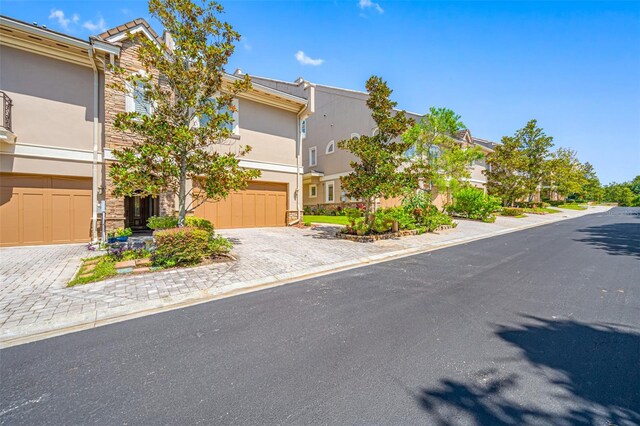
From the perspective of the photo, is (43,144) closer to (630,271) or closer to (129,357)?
(129,357)

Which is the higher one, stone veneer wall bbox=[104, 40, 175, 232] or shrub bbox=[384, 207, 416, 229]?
stone veneer wall bbox=[104, 40, 175, 232]

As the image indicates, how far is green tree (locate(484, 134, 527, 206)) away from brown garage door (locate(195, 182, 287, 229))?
2109cm

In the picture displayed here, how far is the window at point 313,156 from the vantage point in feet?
81.3

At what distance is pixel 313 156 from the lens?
992 inches

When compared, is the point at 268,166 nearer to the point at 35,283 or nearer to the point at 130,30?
the point at 130,30

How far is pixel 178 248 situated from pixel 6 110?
8.18m

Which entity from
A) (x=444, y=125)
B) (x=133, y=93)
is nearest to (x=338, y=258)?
(x=133, y=93)

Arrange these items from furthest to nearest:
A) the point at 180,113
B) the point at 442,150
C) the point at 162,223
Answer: the point at 442,150, the point at 162,223, the point at 180,113

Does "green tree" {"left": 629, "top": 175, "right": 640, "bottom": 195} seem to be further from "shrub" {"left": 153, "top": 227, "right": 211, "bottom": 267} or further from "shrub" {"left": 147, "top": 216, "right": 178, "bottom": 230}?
"shrub" {"left": 147, "top": 216, "right": 178, "bottom": 230}

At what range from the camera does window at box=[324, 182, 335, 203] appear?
22.9 meters

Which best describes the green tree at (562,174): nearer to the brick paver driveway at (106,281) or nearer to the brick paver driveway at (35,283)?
the brick paver driveway at (106,281)

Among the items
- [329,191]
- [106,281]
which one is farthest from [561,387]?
[329,191]

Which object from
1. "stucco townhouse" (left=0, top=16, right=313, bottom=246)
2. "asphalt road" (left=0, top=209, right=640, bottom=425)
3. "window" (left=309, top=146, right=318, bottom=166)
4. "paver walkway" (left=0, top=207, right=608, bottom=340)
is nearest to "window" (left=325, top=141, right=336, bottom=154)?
"window" (left=309, top=146, right=318, bottom=166)

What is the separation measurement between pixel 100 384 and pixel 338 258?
621 cm
